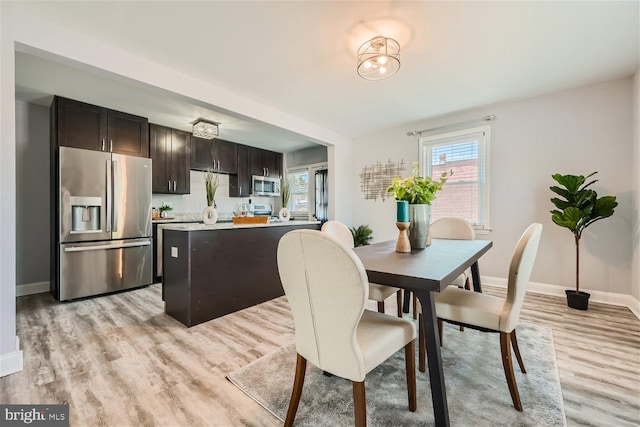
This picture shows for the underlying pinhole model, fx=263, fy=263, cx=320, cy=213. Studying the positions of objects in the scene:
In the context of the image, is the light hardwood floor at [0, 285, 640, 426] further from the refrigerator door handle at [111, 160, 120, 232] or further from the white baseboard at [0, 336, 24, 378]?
the refrigerator door handle at [111, 160, 120, 232]

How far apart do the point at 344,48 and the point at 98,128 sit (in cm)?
333

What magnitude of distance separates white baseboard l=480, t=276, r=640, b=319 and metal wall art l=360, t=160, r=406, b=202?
1976mm

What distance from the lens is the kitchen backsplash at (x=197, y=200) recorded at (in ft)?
15.4

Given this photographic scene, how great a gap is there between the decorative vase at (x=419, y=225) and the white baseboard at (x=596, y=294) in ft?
7.65

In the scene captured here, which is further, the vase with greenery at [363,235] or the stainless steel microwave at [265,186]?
the stainless steel microwave at [265,186]

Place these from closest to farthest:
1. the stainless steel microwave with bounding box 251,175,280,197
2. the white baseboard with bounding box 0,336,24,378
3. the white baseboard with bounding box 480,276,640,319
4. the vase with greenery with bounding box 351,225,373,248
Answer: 1. the white baseboard with bounding box 0,336,24,378
2. the white baseboard with bounding box 480,276,640,319
3. the vase with greenery with bounding box 351,225,373,248
4. the stainless steel microwave with bounding box 251,175,280,197

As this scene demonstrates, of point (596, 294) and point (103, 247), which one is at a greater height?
point (103, 247)

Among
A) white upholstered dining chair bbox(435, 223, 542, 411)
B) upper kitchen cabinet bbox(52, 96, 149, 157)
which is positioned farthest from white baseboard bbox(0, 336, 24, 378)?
white upholstered dining chair bbox(435, 223, 542, 411)

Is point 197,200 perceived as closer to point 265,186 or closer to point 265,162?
point 265,186

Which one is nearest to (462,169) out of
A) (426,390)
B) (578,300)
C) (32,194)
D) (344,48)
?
(578,300)

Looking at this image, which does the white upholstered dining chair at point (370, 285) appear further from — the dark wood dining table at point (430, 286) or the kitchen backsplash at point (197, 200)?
the kitchen backsplash at point (197, 200)

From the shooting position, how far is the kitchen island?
2.44 m

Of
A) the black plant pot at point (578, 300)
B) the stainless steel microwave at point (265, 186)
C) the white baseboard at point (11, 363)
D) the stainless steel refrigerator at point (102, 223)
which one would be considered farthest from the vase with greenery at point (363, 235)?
the white baseboard at point (11, 363)

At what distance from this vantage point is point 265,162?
5852 millimetres
